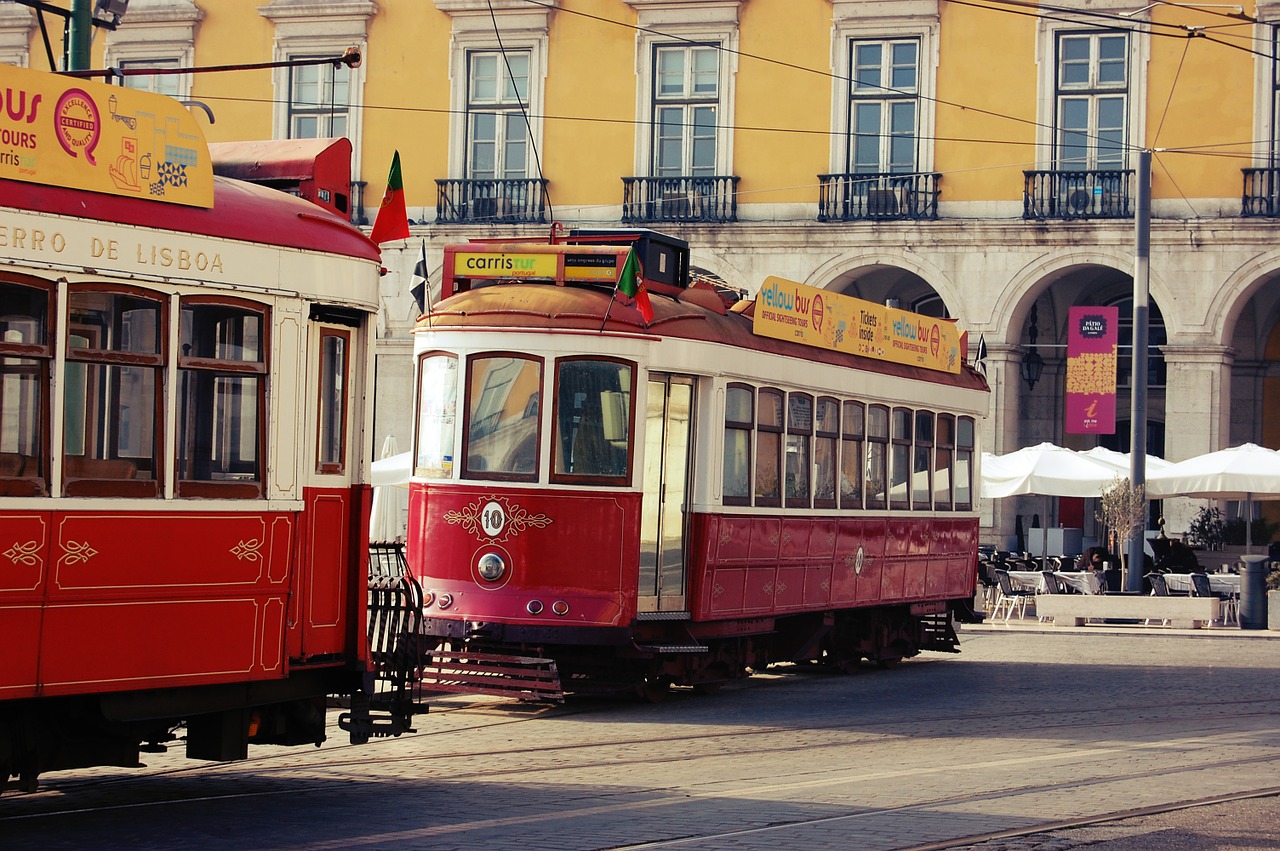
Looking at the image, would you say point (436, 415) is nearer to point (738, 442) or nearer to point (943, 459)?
point (738, 442)

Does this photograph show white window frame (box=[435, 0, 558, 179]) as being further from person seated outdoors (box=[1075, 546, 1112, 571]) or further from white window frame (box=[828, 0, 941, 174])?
person seated outdoors (box=[1075, 546, 1112, 571])

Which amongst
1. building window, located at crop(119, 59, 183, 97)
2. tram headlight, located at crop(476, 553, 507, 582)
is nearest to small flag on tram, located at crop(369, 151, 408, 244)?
tram headlight, located at crop(476, 553, 507, 582)

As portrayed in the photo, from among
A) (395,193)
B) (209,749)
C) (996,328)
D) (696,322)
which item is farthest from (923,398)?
(996,328)

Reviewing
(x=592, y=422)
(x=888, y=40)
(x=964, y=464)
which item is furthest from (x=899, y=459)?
(x=888, y=40)

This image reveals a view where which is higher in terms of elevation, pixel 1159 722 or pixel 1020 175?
pixel 1020 175

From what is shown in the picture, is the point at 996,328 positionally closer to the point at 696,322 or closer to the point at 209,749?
the point at 696,322

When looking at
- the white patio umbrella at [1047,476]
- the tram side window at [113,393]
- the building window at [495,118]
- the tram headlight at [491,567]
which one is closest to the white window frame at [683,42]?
the building window at [495,118]

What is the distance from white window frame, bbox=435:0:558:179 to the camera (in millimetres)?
35281

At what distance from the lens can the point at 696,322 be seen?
14641 millimetres

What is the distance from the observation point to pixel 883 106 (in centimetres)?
3372

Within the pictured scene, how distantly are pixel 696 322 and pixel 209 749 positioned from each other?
6.43m

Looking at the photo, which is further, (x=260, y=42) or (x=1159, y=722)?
(x=260, y=42)

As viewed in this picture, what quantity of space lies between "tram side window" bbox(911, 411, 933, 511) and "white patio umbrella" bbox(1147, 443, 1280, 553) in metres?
8.56

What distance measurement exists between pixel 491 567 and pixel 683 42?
879 inches
